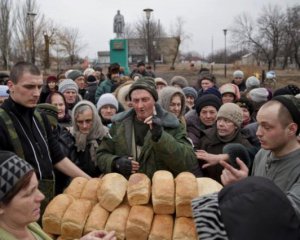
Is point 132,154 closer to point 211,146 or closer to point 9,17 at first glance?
point 211,146

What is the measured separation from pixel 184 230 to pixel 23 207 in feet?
2.99

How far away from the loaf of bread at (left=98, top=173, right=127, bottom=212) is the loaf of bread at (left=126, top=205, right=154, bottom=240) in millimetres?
135

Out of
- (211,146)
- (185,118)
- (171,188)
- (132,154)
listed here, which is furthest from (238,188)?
(185,118)

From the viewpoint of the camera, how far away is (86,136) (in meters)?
3.84

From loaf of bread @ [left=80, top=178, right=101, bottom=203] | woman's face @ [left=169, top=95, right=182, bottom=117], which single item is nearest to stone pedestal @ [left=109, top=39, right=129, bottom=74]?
woman's face @ [left=169, top=95, right=182, bottom=117]

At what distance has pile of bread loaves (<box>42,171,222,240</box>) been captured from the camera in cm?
212

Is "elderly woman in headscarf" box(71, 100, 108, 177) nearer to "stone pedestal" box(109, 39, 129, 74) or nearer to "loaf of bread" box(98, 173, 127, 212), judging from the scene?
"loaf of bread" box(98, 173, 127, 212)

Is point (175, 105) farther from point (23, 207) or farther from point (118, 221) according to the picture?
point (23, 207)

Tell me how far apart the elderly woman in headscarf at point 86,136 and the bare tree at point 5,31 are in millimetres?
25338

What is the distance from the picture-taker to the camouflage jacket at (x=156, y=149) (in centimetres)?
277

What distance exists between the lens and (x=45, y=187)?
285cm

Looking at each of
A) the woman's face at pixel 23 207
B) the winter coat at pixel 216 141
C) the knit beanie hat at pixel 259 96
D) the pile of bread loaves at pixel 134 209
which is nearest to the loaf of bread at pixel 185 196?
the pile of bread loaves at pixel 134 209

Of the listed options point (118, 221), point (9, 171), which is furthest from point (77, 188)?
point (9, 171)

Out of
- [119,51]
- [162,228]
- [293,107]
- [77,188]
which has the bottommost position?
[162,228]
